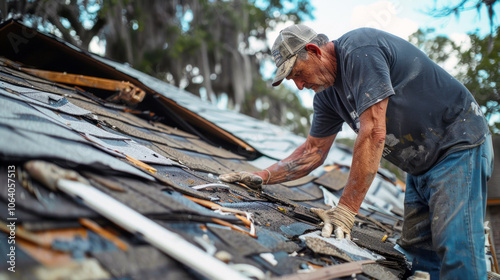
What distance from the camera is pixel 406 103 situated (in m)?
2.23

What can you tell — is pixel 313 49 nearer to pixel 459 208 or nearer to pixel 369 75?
pixel 369 75

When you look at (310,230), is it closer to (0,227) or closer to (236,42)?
(0,227)

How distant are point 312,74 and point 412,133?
80 centimetres

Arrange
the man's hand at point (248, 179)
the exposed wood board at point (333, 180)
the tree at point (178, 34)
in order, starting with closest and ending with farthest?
the man's hand at point (248, 179) → the exposed wood board at point (333, 180) → the tree at point (178, 34)

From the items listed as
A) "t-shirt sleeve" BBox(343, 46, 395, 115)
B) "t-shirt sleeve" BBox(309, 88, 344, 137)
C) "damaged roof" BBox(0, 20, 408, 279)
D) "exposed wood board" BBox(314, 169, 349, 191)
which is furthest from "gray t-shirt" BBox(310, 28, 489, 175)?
"exposed wood board" BBox(314, 169, 349, 191)

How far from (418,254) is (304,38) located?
6.03ft

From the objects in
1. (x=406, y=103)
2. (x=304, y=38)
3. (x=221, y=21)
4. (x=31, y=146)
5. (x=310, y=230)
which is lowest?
(x=31, y=146)

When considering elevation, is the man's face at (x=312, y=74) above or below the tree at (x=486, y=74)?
below

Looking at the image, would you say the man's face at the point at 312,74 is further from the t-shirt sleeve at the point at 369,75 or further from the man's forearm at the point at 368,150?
the man's forearm at the point at 368,150

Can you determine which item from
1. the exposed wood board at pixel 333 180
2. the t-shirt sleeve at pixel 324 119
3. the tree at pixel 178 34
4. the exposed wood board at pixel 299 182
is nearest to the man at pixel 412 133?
the t-shirt sleeve at pixel 324 119

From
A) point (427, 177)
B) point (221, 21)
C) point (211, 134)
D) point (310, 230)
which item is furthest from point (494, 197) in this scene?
point (221, 21)

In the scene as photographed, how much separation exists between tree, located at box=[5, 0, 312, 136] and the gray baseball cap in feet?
23.6

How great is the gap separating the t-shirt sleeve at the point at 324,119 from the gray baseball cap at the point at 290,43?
1.86ft

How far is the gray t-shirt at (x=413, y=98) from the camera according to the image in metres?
2.13
